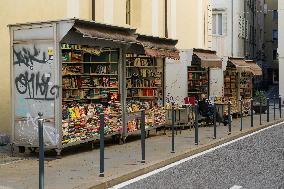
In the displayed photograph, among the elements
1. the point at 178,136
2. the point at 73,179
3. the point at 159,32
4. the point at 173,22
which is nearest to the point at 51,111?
the point at 73,179

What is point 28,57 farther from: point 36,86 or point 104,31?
point 104,31

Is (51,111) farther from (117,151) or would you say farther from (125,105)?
(125,105)

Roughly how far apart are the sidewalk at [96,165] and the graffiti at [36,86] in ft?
4.78

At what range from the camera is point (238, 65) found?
88.0ft

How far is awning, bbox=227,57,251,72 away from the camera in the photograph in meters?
26.6

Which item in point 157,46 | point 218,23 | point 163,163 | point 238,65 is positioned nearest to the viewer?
point 163,163

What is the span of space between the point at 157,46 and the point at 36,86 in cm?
572

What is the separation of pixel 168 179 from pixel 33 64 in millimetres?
4635

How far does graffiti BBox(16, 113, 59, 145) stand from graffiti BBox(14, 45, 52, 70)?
123 centimetres

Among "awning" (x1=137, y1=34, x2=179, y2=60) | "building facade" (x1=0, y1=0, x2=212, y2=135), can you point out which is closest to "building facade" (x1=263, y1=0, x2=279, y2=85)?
"building facade" (x1=0, y1=0, x2=212, y2=135)

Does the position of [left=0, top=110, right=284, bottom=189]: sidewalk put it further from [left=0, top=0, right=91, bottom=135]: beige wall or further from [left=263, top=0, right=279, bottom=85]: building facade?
[left=263, top=0, right=279, bottom=85]: building facade

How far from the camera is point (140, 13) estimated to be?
22188 millimetres

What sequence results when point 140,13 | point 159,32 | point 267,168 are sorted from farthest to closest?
point 159,32 → point 140,13 → point 267,168

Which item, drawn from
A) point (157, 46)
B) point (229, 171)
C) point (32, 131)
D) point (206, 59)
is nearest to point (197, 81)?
point (206, 59)
